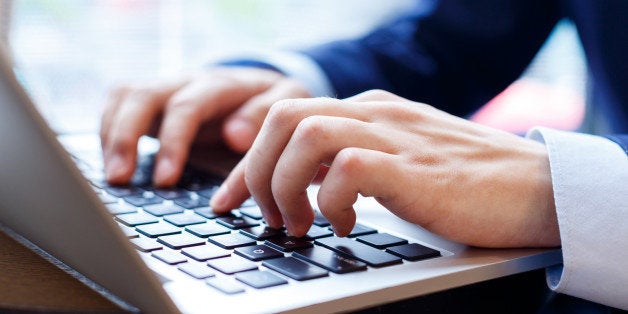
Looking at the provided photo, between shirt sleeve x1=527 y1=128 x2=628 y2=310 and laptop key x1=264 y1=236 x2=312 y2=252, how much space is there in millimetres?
157

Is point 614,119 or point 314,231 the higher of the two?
point 614,119

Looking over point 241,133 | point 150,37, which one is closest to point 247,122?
point 241,133

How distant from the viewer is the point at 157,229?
49 cm

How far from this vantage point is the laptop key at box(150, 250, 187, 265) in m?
0.41

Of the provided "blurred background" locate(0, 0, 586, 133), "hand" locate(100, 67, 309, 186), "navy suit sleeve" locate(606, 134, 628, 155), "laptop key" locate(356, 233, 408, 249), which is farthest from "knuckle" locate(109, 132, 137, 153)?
"blurred background" locate(0, 0, 586, 133)

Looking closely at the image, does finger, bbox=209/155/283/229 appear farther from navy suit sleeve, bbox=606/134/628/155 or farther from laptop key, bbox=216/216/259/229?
navy suit sleeve, bbox=606/134/628/155

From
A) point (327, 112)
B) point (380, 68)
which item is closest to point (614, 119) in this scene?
point (380, 68)

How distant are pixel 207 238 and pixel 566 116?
210 cm

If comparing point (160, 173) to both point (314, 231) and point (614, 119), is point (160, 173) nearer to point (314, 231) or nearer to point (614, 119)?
point (314, 231)

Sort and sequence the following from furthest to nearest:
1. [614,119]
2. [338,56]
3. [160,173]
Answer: [338,56]
[614,119]
[160,173]

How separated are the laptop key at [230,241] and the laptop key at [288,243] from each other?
0.04ft

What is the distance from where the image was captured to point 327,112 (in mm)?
505

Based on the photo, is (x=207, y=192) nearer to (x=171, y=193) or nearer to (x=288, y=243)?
(x=171, y=193)

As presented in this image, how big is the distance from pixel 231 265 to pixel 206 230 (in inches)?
3.5
